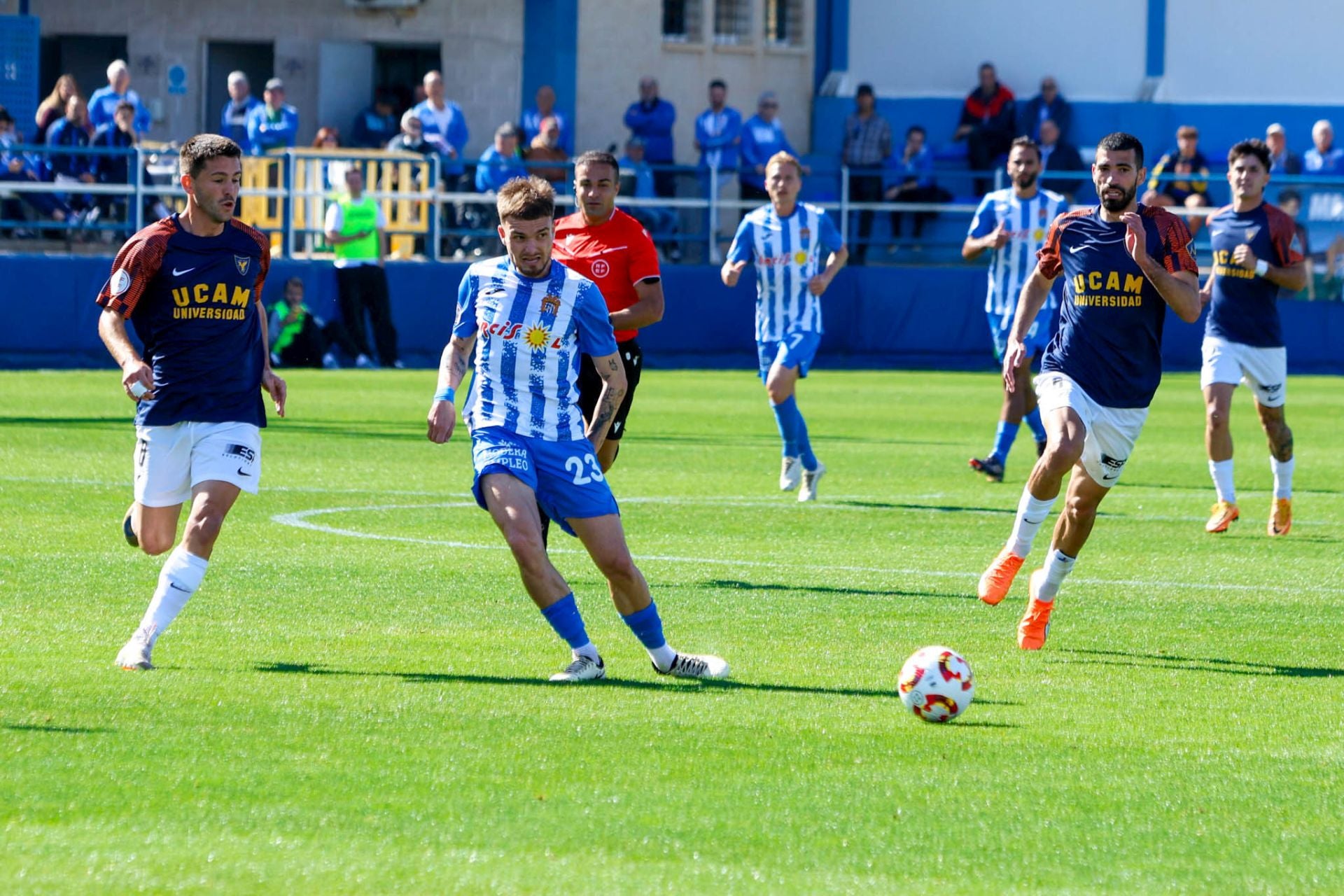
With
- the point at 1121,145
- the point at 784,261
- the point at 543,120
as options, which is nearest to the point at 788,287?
the point at 784,261

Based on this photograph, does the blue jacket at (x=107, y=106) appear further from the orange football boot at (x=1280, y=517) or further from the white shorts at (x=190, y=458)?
the white shorts at (x=190, y=458)

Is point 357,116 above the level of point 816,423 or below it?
above

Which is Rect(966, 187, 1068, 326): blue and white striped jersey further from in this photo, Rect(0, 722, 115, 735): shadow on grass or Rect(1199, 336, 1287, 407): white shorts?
Rect(0, 722, 115, 735): shadow on grass

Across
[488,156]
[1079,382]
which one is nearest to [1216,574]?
[1079,382]

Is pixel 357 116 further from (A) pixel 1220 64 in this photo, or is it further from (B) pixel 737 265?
(B) pixel 737 265

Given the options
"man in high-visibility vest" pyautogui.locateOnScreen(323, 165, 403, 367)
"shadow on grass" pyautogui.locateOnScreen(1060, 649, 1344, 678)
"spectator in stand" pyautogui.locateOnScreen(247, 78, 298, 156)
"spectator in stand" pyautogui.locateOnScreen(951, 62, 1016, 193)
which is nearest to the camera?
"shadow on grass" pyautogui.locateOnScreen(1060, 649, 1344, 678)

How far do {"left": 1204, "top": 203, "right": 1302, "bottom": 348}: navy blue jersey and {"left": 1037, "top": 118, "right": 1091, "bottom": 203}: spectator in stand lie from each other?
16.4 metres

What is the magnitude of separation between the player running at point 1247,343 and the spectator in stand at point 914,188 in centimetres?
1596

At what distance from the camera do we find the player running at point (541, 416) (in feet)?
23.3

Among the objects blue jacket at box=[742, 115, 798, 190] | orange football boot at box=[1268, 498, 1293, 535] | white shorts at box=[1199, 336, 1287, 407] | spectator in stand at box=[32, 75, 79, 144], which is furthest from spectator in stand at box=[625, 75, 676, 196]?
orange football boot at box=[1268, 498, 1293, 535]

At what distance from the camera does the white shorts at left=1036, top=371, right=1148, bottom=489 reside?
8.59 metres

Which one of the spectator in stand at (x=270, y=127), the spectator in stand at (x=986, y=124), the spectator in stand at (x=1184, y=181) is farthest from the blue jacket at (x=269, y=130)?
the spectator in stand at (x=1184, y=181)

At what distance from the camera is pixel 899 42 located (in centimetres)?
3591

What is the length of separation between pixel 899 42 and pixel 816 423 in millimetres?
17590
